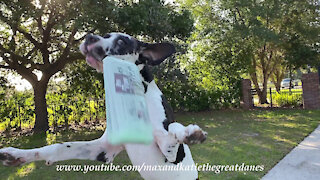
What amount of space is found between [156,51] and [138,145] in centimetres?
66

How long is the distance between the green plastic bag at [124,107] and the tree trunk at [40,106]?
8747 mm

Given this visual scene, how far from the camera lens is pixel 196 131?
1.21 m

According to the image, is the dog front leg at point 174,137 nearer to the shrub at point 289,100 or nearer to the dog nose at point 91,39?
the dog nose at point 91,39

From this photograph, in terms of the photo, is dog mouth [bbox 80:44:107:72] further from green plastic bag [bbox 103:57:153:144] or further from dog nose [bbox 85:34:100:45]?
green plastic bag [bbox 103:57:153:144]

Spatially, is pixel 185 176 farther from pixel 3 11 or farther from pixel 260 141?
pixel 3 11

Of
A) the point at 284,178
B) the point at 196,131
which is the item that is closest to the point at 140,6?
the point at 284,178

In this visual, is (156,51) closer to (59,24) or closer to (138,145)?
(138,145)

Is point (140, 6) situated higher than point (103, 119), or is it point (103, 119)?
point (140, 6)

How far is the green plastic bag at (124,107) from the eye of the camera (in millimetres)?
828

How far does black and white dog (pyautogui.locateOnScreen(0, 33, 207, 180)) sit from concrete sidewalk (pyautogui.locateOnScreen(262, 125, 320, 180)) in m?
2.75

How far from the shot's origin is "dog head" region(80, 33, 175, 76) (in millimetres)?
1566

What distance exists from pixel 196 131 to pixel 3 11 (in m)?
6.95

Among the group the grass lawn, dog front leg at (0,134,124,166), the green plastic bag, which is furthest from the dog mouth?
the grass lawn

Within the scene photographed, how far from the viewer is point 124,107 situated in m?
0.94
